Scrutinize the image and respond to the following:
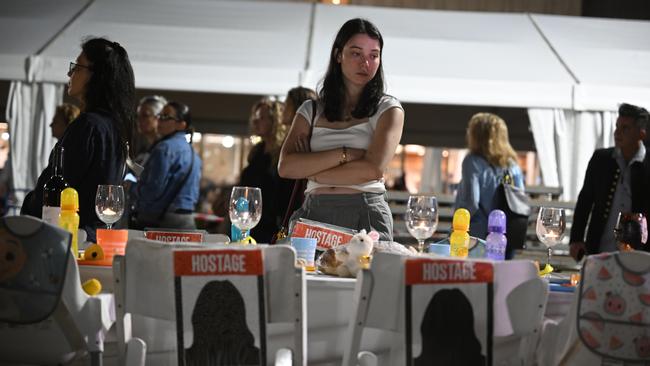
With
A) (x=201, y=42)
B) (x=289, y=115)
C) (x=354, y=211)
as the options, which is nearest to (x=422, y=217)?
(x=354, y=211)

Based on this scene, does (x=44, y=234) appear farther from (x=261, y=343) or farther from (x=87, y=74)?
(x=87, y=74)

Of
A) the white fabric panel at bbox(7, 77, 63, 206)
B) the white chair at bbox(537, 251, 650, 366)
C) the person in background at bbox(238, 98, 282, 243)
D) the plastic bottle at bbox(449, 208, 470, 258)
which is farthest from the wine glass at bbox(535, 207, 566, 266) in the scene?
the white fabric panel at bbox(7, 77, 63, 206)

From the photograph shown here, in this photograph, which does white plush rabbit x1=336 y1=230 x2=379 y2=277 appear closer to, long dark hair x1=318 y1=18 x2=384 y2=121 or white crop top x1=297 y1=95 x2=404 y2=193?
white crop top x1=297 y1=95 x2=404 y2=193

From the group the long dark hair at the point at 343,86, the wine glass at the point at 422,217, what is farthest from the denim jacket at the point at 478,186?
the wine glass at the point at 422,217

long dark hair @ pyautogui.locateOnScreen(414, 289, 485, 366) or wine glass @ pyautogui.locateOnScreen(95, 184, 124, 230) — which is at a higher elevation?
wine glass @ pyautogui.locateOnScreen(95, 184, 124, 230)

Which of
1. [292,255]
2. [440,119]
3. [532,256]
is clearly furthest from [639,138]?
[440,119]

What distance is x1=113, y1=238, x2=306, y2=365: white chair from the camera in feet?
7.47

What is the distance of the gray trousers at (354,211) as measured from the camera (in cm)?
310

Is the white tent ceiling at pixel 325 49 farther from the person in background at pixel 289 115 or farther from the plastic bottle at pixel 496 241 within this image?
the plastic bottle at pixel 496 241

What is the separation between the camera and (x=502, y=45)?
7754mm

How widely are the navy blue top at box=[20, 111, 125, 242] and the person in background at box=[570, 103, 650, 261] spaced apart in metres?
2.69

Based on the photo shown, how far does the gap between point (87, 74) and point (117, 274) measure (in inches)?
56.4

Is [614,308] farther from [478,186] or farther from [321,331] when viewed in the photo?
[478,186]

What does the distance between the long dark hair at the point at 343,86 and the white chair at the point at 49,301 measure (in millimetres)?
1109
